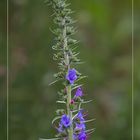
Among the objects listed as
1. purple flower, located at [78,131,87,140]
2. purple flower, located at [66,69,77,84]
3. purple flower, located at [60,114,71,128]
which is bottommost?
purple flower, located at [78,131,87,140]

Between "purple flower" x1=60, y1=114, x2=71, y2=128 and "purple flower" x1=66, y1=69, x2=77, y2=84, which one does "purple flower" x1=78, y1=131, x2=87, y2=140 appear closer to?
"purple flower" x1=60, y1=114, x2=71, y2=128

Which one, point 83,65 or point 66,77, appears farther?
point 83,65

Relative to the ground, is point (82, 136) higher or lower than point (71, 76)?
lower

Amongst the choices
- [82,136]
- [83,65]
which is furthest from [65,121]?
[83,65]

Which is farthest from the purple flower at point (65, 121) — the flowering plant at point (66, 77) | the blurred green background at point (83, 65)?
the blurred green background at point (83, 65)

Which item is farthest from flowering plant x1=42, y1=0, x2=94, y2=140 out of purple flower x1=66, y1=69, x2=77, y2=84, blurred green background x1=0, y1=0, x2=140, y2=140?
blurred green background x1=0, y1=0, x2=140, y2=140

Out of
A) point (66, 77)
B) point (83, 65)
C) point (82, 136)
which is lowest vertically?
point (82, 136)

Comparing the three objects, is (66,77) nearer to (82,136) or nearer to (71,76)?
(71,76)

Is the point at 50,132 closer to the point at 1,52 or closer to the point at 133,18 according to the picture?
the point at 1,52

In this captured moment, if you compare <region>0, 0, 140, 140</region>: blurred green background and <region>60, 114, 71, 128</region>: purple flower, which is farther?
<region>0, 0, 140, 140</region>: blurred green background
